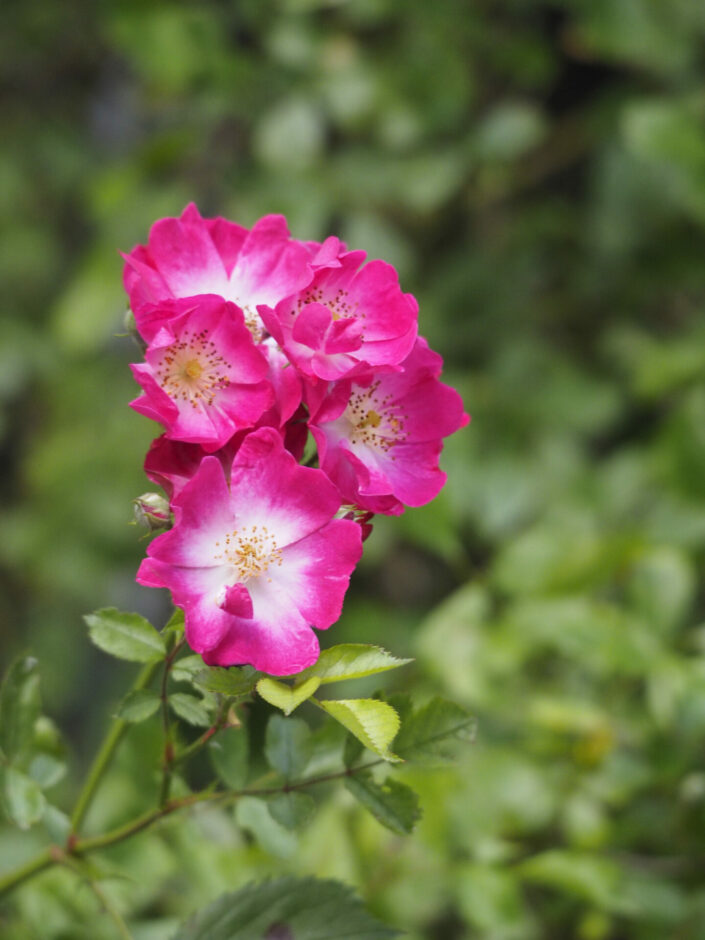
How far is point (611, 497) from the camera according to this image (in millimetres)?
1358

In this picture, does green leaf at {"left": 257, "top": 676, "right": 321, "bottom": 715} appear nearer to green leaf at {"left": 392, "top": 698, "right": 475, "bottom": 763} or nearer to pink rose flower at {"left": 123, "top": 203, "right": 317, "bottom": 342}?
green leaf at {"left": 392, "top": 698, "right": 475, "bottom": 763}

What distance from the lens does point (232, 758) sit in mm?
604

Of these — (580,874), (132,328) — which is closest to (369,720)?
(132,328)

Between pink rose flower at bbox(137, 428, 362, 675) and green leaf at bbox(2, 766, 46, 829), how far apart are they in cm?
21

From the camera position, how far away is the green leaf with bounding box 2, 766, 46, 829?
60 cm

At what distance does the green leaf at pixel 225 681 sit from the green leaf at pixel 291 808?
0.12 m

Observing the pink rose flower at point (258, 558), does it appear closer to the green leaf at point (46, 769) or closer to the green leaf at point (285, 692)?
the green leaf at point (285, 692)

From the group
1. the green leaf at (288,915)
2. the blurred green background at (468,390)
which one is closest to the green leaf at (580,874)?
the blurred green background at (468,390)

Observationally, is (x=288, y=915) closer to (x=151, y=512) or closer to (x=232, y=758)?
(x=232, y=758)

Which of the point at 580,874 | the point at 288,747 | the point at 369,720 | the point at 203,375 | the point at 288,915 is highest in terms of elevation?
the point at 203,375

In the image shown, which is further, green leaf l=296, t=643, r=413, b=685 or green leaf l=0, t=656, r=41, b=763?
green leaf l=0, t=656, r=41, b=763

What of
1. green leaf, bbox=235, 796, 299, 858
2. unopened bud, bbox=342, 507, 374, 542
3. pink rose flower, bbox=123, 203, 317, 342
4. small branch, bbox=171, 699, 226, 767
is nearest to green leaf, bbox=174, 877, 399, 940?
green leaf, bbox=235, 796, 299, 858

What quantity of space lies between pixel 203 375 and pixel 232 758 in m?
0.25

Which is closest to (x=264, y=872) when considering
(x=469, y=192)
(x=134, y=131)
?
(x=469, y=192)
